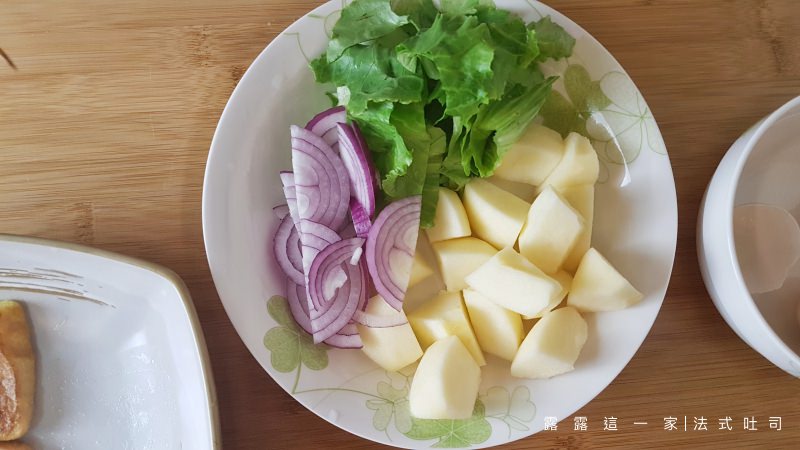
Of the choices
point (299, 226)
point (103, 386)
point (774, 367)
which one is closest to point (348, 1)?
point (299, 226)

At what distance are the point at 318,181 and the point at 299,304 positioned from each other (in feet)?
0.81

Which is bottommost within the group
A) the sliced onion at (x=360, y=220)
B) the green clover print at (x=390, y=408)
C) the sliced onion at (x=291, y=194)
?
the green clover print at (x=390, y=408)

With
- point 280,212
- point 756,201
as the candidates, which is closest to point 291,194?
point 280,212

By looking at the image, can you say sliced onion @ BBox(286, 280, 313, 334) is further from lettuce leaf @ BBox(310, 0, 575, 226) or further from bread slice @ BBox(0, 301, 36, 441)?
bread slice @ BBox(0, 301, 36, 441)

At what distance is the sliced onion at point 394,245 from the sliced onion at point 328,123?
180mm

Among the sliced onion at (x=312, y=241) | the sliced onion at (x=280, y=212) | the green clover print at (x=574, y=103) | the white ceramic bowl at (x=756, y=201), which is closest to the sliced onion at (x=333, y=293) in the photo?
the sliced onion at (x=312, y=241)

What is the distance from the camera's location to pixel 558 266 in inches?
50.4

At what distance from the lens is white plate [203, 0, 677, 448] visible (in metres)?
1.20

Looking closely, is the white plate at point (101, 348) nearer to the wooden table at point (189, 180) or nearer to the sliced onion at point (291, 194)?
the wooden table at point (189, 180)

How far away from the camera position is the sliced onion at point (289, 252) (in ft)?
4.16

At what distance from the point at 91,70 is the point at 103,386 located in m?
0.67

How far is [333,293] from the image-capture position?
1.24 meters

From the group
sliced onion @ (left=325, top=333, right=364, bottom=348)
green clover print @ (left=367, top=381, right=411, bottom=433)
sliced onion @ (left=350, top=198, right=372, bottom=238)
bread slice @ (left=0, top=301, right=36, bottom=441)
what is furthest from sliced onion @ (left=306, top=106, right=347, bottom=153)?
bread slice @ (left=0, top=301, right=36, bottom=441)

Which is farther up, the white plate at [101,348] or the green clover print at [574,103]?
the green clover print at [574,103]
